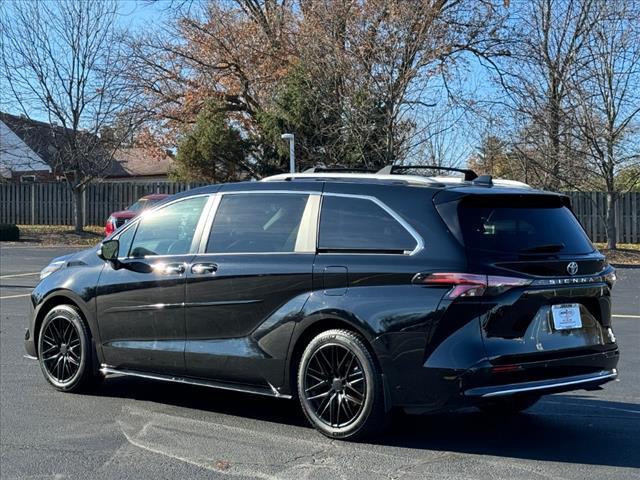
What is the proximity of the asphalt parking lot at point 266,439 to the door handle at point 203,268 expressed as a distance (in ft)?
3.77

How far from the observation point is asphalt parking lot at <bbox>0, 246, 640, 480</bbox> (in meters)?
4.77

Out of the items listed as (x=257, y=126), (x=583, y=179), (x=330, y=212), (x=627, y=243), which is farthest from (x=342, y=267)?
(x=257, y=126)

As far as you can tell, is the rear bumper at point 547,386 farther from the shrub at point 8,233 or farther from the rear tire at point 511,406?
the shrub at point 8,233

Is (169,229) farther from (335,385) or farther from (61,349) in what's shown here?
(335,385)

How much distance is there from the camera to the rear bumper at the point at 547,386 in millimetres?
4883

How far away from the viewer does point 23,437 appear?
5.48 meters

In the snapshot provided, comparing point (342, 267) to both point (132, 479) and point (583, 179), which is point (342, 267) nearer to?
point (132, 479)

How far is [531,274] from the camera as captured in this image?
499cm

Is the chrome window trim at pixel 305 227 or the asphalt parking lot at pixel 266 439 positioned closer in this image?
the asphalt parking lot at pixel 266 439

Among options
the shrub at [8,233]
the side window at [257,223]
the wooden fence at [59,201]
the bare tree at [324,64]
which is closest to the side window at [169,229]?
the side window at [257,223]

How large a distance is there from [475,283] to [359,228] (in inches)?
39.5

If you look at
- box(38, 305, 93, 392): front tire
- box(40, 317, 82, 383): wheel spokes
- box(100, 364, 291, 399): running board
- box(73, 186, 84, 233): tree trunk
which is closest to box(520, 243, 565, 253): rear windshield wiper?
box(100, 364, 291, 399): running board

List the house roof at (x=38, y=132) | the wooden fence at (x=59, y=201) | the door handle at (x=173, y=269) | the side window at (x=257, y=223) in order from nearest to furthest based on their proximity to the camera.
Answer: the side window at (x=257, y=223)
the door handle at (x=173, y=269)
the house roof at (x=38, y=132)
the wooden fence at (x=59, y=201)

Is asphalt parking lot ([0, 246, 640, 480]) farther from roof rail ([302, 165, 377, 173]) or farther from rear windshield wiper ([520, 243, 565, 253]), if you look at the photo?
roof rail ([302, 165, 377, 173])
